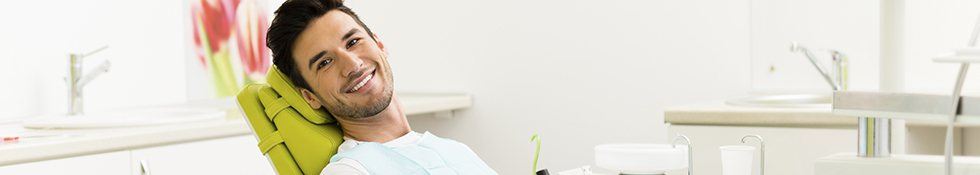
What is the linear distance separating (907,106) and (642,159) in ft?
1.24

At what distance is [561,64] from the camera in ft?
12.6

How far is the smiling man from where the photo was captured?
1.72 m

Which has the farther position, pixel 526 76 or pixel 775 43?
pixel 526 76

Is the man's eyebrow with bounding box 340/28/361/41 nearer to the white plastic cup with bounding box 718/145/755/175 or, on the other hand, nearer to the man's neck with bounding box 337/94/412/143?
the man's neck with bounding box 337/94/412/143

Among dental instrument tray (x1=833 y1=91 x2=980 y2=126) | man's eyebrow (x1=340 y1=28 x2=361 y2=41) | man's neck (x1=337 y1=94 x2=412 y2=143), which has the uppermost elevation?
man's eyebrow (x1=340 y1=28 x2=361 y2=41)

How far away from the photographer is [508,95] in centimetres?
396

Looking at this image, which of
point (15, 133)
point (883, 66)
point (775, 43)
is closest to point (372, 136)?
point (883, 66)

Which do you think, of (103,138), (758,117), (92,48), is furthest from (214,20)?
(758,117)

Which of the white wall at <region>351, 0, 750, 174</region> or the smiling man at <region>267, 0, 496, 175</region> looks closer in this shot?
the smiling man at <region>267, 0, 496, 175</region>

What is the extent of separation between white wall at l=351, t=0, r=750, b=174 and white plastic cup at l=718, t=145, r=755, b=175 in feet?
6.36

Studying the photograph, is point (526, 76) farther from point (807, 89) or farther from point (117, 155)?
point (117, 155)

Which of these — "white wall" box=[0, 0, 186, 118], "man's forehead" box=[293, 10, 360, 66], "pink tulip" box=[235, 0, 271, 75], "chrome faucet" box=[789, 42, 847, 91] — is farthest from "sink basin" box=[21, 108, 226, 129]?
"chrome faucet" box=[789, 42, 847, 91]

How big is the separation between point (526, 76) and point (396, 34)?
Result: 0.53 m

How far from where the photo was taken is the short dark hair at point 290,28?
1.74 metres
